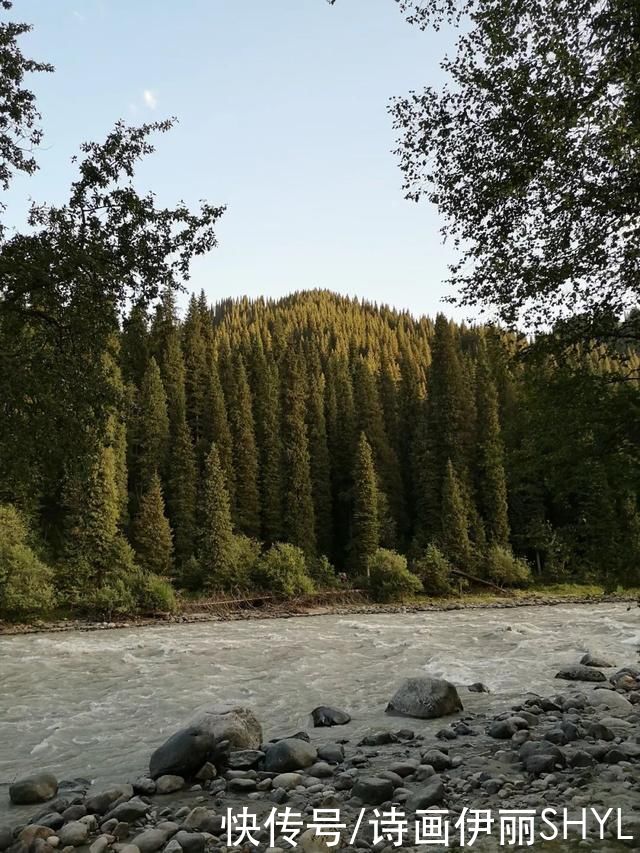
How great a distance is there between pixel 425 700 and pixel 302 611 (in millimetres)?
29407

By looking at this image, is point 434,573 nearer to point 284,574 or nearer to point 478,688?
point 284,574

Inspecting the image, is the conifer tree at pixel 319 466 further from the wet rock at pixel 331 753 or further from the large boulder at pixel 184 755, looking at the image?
the large boulder at pixel 184 755

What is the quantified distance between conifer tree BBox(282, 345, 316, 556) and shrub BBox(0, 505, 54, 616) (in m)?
23.7

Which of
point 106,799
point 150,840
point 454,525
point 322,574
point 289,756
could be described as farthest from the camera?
point 454,525

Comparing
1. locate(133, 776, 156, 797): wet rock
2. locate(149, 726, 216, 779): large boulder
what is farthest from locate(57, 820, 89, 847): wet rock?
locate(149, 726, 216, 779): large boulder

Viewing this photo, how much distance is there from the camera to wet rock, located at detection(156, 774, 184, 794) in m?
8.55

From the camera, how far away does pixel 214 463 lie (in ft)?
182

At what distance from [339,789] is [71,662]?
18.1 metres

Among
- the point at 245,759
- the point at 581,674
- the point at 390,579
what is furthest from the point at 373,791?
the point at 390,579

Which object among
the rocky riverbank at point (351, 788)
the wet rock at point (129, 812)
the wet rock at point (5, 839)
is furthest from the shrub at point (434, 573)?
the wet rock at point (5, 839)

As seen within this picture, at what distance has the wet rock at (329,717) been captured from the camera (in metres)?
12.6

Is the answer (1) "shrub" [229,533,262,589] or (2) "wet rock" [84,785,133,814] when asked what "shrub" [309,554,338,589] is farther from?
(2) "wet rock" [84,785,133,814]

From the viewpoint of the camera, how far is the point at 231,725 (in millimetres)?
10469

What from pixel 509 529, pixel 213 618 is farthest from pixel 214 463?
pixel 509 529
